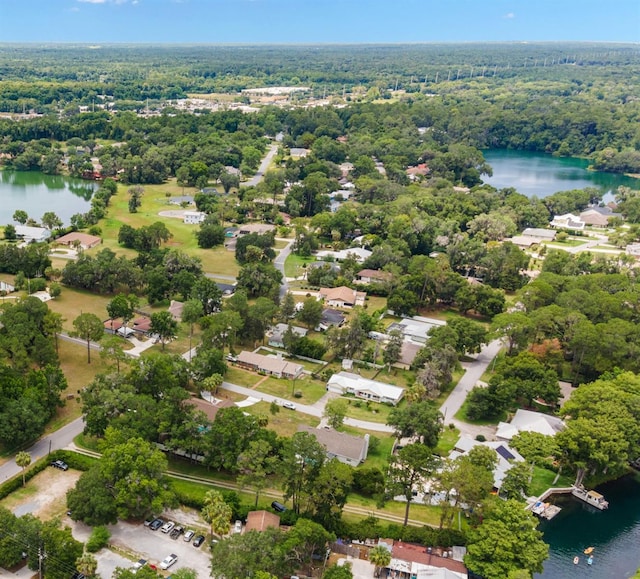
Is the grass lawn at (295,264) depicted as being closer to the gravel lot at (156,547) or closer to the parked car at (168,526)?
the parked car at (168,526)

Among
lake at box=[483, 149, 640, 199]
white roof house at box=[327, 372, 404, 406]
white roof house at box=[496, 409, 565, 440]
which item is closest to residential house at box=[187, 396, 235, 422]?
white roof house at box=[327, 372, 404, 406]

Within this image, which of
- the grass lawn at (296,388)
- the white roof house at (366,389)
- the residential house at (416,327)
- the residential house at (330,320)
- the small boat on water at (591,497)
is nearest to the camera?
the small boat on water at (591,497)

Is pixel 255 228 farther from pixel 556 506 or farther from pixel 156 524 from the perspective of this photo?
pixel 556 506

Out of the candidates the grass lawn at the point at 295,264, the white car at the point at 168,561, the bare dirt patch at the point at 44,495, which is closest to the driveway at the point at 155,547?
the white car at the point at 168,561

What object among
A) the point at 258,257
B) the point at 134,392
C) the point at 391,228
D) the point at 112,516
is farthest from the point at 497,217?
the point at 112,516

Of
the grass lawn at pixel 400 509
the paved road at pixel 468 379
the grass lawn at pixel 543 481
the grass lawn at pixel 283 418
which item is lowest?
the grass lawn at pixel 543 481

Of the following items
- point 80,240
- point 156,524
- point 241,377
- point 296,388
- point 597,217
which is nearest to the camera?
point 156,524

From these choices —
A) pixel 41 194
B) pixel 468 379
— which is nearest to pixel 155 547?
pixel 468 379

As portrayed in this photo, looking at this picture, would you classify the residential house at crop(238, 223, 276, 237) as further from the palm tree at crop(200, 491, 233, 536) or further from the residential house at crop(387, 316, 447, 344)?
the palm tree at crop(200, 491, 233, 536)
